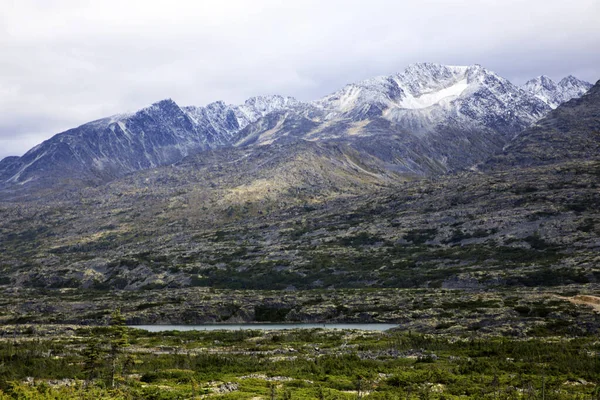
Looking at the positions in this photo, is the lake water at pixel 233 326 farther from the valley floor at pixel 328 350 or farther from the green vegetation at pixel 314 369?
the green vegetation at pixel 314 369

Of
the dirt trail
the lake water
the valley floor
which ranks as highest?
the valley floor

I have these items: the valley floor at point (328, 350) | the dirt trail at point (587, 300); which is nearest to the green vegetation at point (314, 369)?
the valley floor at point (328, 350)

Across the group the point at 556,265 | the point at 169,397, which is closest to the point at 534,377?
the point at 169,397

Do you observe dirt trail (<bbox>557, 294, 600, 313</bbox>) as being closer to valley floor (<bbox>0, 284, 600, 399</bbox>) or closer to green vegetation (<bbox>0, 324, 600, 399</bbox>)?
valley floor (<bbox>0, 284, 600, 399</bbox>)

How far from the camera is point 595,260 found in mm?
158375

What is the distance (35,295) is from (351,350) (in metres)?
149

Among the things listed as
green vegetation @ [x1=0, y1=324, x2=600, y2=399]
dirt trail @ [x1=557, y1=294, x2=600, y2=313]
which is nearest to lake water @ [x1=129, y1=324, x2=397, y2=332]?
green vegetation @ [x1=0, y1=324, x2=600, y2=399]

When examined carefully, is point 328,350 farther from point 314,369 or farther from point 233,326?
point 233,326

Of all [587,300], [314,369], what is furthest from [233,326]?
[587,300]

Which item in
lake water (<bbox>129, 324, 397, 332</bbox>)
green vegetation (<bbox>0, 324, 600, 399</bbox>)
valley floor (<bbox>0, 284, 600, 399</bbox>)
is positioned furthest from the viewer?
lake water (<bbox>129, 324, 397, 332</bbox>)

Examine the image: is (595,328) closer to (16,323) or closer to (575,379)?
(575,379)

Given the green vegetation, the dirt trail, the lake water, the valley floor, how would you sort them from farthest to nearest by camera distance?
the lake water, the dirt trail, the valley floor, the green vegetation

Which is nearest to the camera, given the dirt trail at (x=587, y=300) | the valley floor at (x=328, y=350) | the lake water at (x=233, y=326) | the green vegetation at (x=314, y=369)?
the green vegetation at (x=314, y=369)

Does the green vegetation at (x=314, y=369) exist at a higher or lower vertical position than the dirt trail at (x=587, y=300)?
higher
